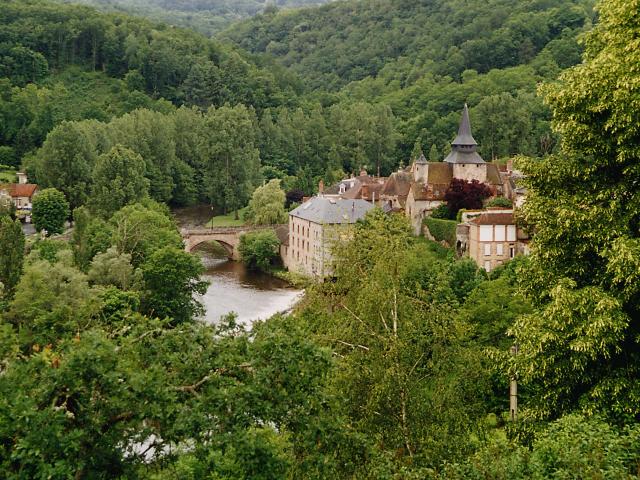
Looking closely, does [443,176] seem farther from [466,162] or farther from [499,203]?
[499,203]

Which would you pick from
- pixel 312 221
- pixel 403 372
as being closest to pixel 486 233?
Result: pixel 312 221

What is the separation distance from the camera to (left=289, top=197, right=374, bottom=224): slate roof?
58.6m

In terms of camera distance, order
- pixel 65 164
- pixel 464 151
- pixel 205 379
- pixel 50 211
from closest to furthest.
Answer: pixel 205 379, pixel 464 151, pixel 50 211, pixel 65 164

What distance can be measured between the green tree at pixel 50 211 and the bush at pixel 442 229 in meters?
28.0

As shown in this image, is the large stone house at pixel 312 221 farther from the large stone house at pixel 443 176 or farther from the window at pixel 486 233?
the window at pixel 486 233

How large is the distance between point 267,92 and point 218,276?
7312 centimetres

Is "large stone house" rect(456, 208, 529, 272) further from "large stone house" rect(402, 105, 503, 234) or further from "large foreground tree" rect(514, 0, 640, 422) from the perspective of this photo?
"large foreground tree" rect(514, 0, 640, 422)

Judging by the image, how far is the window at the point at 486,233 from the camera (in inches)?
1795

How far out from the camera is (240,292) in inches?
2226

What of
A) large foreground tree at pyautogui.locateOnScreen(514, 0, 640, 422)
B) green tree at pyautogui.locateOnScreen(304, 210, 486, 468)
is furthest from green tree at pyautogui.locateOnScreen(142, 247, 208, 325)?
large foreground tree at pyautogui.locateOnScreen(514, 0, 640, 422)

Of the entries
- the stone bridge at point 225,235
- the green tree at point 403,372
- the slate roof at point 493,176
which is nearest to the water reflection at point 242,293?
the stone bridge at point 225,235

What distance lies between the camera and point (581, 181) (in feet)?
48.6

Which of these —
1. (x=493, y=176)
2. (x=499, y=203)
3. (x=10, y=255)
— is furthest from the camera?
(x=493, y=176)

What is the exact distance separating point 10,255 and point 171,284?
9107 millimetres
